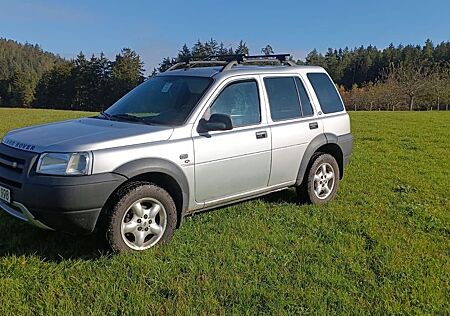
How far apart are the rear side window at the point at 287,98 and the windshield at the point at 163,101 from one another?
872mm

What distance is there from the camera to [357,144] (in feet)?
40.4

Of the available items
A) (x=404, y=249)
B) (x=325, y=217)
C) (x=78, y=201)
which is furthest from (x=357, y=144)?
(x=78, y=201)

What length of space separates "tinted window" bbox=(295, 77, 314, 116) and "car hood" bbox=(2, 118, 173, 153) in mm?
2105

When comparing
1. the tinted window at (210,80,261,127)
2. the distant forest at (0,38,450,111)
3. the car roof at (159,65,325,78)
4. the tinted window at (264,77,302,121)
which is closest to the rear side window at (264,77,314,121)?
the tinted window at (264,77,302,121)

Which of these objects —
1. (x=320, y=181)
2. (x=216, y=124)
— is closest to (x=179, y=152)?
(x=216, y=124)

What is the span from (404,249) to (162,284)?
95.7 inches

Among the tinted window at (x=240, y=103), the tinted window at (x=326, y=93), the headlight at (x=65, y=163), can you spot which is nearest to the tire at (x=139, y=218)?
the headlight at (x=65, y=163)

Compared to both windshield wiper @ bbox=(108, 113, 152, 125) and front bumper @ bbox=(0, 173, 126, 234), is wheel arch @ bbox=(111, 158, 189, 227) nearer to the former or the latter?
front bumper @ bbox=(0, 173, 126, 234)

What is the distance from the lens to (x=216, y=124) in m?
4.27

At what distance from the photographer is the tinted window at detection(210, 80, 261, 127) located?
461cm

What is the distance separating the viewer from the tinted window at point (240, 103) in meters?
4.61

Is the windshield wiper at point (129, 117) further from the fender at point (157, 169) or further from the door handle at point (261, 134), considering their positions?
the door handle at point (261, 134)

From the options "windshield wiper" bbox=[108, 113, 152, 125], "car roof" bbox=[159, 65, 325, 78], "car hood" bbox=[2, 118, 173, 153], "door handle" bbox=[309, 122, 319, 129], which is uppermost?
"car roof" bbox=[159, 65, 325, 78]

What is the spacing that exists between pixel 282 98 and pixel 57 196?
9.68ft
